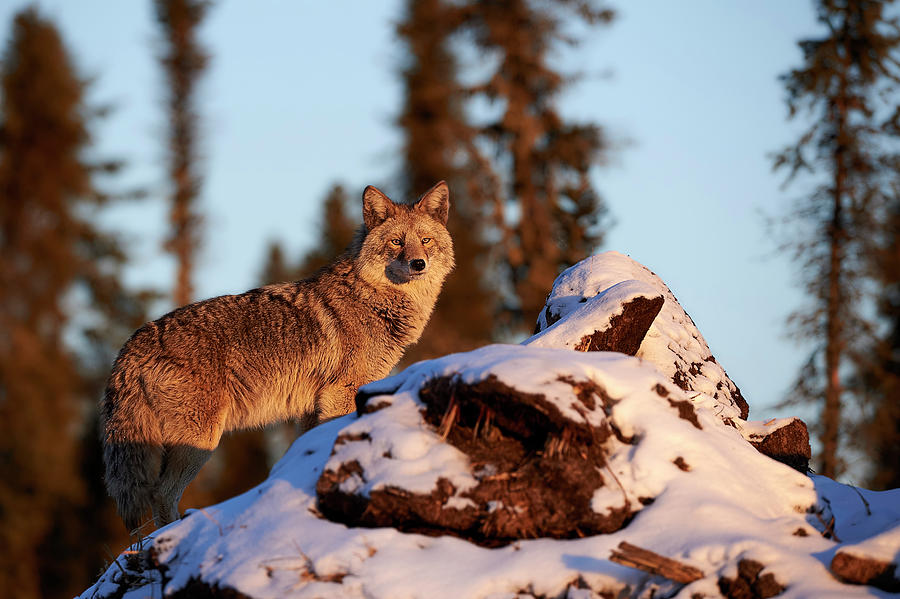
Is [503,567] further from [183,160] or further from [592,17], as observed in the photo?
[183,160]

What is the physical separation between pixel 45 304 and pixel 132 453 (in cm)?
2902

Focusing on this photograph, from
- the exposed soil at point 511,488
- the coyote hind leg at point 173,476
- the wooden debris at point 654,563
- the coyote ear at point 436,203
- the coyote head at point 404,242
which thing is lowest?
the coyote hind leg at point 173,476

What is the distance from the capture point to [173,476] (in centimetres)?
848

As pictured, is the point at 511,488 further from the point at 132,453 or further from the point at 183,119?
the point at 183,119

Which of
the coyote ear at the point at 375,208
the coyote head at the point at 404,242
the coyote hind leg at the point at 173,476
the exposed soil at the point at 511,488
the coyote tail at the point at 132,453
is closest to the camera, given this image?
the exposed soil at the point at 511,488

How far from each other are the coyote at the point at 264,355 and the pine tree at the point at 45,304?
78.4ft

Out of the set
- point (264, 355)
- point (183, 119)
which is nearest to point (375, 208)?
point (264, 355)

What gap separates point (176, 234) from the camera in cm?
3338

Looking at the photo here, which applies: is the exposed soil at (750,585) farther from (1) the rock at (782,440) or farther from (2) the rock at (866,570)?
(1) the rock at (782,440)

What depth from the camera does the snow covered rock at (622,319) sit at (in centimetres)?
729

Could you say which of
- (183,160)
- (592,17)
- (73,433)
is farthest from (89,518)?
(592,17)

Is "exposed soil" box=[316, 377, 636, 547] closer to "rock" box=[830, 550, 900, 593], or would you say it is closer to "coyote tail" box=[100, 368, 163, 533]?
"rock" box=[830, 550, 900, 593]

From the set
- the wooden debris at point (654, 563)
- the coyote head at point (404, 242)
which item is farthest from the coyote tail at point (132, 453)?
the wooden debris at point (654, 563)

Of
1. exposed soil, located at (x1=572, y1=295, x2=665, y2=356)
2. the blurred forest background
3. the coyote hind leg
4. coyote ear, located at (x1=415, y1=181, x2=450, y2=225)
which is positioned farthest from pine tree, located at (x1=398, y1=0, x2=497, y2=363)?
exposed soil, located at (x1=572, y1=295, x2=665, y2=356)
